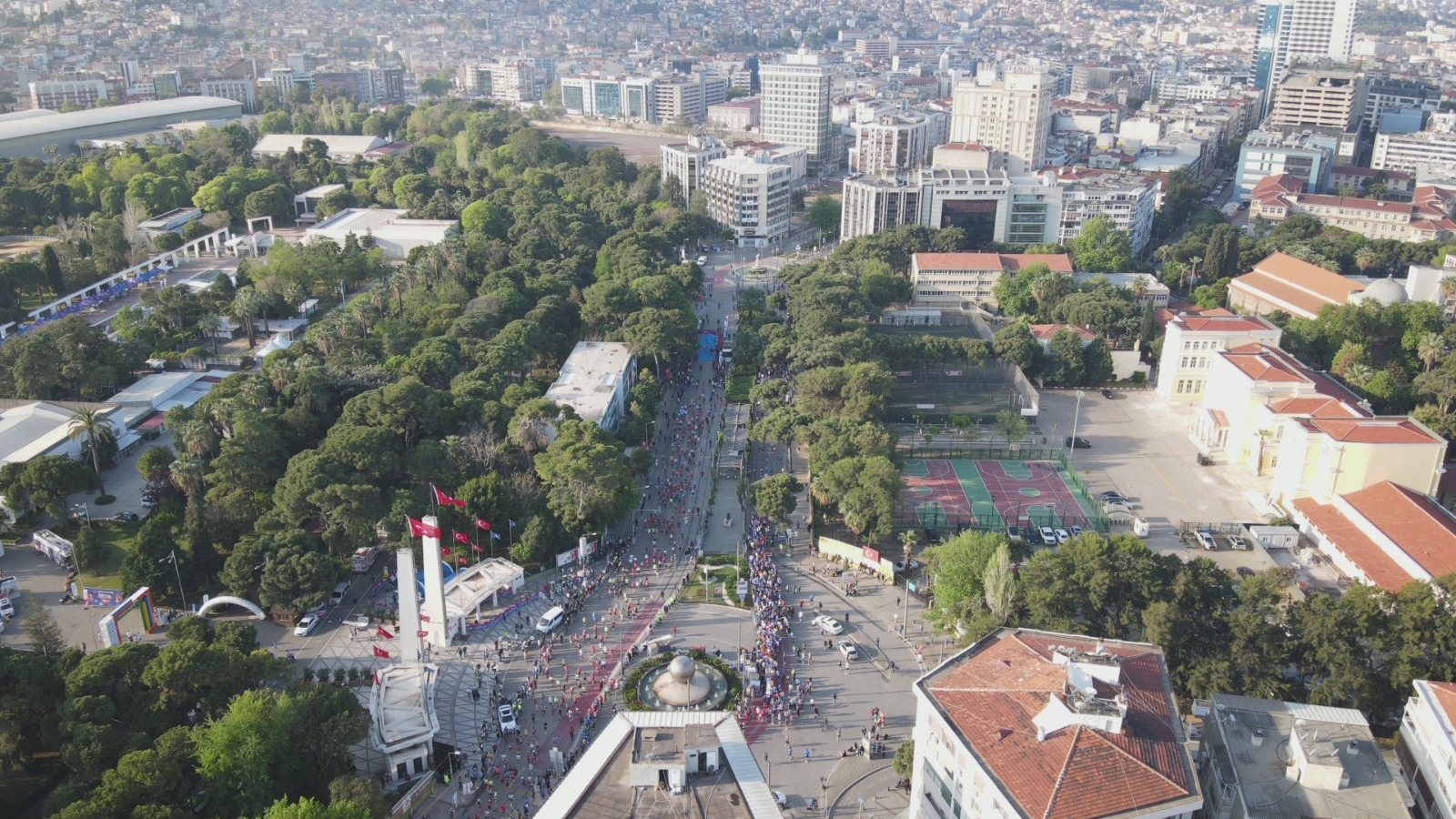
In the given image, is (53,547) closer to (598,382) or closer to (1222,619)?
(598,382)

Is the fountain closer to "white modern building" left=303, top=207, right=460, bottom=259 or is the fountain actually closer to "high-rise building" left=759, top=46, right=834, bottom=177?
"white modern building" left=303, top=207, right=460, bottom=259

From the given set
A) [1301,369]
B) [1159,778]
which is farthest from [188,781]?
[1301,369]

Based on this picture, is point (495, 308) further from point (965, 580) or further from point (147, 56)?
point (147, 56)

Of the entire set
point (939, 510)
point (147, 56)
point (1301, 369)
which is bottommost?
point (939, 510)

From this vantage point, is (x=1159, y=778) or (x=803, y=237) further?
(x=803, y=237)

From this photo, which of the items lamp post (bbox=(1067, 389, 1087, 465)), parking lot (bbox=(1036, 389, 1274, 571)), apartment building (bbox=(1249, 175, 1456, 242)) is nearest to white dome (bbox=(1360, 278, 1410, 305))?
parking lot (bbox=(1036, 389, 1274, 571))
